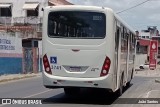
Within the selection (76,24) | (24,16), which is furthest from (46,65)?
→ (24,16)

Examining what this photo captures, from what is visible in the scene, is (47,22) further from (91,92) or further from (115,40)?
(91,92)

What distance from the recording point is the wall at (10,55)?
35.2 meters

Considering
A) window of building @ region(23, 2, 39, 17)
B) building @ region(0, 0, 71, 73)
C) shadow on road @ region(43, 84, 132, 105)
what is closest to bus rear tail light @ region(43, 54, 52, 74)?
shadow on road @ region(43, 84, 132, 105)

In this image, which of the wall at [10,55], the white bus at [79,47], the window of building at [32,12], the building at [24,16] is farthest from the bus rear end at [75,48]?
the window of building at [32,12]

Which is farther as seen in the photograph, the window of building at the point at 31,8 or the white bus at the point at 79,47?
the window of building at the point at 31,8

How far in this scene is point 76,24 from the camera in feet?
51.2

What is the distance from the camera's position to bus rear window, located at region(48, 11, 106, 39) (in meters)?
15.3

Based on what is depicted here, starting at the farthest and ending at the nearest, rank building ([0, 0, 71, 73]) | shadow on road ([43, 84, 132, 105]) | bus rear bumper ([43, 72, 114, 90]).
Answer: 1. building ([0, 0, 71, 73])
2. shadow on road ([43, 84, 132, 105])
3. bus rear bumper ([43, 72, 114, 90])

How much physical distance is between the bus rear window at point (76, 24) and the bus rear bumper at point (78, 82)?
1408 mm

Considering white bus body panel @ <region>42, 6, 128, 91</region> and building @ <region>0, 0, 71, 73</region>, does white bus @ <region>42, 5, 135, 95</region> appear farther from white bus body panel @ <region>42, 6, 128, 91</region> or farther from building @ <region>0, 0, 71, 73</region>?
building @ <region>0, 0, 71, 73</region>

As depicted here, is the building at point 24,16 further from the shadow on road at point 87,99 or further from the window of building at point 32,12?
the shadow on road at point 87,99

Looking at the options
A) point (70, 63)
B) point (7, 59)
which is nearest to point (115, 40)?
point (70, 63)

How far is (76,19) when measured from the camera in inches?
614

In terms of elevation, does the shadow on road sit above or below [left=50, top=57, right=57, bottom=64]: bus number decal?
below
